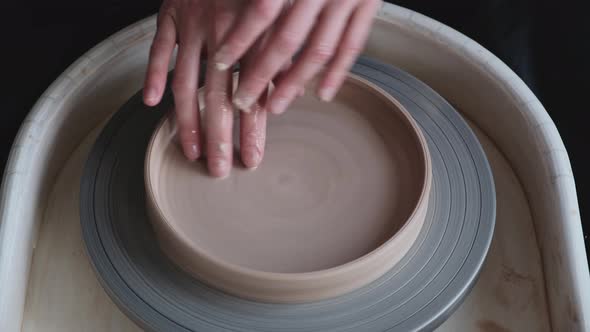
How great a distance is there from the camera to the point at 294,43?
3.11 feet

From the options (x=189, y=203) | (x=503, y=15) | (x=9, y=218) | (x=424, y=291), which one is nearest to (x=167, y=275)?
(x=189, y=203)

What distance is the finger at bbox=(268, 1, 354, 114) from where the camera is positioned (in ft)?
3.17

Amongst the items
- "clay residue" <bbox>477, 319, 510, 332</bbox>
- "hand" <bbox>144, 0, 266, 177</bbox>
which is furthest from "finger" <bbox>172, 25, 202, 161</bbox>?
"clay residue" <bbox>477, 319, 510, 332</bbox>

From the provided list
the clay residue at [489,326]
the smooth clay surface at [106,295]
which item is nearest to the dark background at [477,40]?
the smooth clay surface at [106,295]

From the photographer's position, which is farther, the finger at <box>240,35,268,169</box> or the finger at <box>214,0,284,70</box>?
the finger at <box>240,35,268,169</box>

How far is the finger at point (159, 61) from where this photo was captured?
1029 millimetres

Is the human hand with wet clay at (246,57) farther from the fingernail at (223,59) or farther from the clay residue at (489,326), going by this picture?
the clay residue at (489,326)

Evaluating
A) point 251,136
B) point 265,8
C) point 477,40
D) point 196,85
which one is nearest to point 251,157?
point 251,136

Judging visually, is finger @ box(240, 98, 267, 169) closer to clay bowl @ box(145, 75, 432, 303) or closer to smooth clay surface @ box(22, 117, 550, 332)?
clay bowl @ box(145, 75, 432, 303)

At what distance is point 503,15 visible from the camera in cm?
157

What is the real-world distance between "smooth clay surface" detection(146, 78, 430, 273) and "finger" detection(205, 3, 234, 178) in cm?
5

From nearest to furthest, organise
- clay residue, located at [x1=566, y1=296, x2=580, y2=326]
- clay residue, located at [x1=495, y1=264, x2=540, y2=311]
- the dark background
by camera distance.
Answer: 1. clay residue, located at [x1=566, y1=296, x2=580, y2=326]
2. clay residue, located at [x1=495, y1=264, x2=540, y2=311]
3. the dark background

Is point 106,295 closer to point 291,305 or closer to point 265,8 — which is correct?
point 291,305

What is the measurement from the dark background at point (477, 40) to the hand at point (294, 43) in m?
0.66
